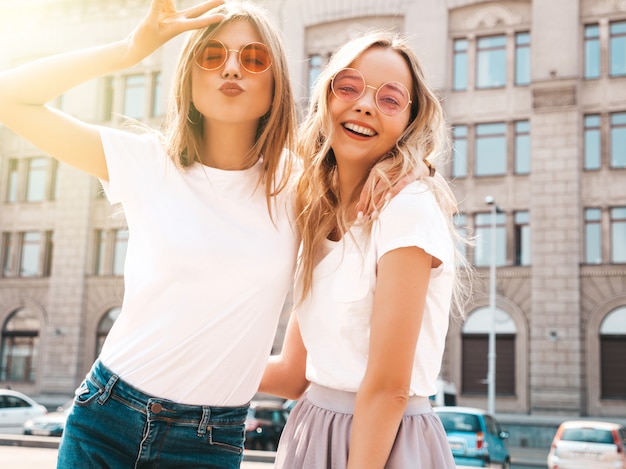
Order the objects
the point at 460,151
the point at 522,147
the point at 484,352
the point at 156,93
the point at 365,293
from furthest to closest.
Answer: the point at 156,93
the point at 460,151
the point at 522,147
the point at 484,352
the point at 365,293

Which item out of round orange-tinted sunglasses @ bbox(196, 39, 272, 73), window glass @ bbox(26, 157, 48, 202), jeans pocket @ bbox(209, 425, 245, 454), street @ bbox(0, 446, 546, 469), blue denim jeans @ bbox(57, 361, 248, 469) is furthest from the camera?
window glass @ bbox(26, 157, 48, 202)

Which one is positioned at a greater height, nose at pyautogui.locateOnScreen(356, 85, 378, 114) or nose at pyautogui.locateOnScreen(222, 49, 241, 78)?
nose at pyautogui.locateOnScreen(222, 49, 241, 78)

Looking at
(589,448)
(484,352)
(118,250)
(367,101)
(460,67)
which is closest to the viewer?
(367,101)

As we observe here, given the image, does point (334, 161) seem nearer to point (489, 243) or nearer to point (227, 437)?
point (227, 437)

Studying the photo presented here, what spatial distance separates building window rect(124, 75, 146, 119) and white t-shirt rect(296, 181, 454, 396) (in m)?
37.1

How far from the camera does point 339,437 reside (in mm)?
2277

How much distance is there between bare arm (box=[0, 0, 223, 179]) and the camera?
2.40m

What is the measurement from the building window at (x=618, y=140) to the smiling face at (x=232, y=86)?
29.9 metres

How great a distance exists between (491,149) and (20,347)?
77.5ft


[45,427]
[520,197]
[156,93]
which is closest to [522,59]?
[520,197]

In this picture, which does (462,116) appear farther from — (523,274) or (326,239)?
(326,239)

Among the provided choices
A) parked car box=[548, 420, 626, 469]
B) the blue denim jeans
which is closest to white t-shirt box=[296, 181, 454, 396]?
the blue denim jeans

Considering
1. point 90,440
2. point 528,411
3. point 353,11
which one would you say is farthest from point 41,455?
point 353,11

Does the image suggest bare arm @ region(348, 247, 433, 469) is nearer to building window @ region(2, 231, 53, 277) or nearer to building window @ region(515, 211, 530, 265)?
building window @ region(515, 211, 530, 265)
